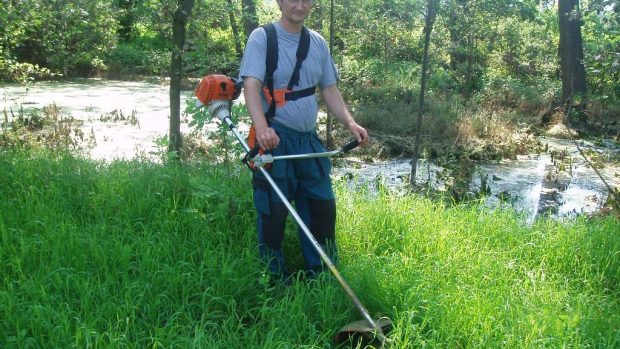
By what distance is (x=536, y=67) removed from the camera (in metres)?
20.4

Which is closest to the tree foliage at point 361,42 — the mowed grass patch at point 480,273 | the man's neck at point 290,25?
the mowed grass patch at point 480,273

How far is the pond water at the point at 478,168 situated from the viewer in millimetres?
7163

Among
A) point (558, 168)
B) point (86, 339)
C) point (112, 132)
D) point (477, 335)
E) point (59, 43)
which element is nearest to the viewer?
point (86, 339)

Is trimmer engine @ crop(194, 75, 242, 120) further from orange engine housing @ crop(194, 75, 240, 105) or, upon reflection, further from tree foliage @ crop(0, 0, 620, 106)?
tree foliage @ crop(0, 0, 620, 106)

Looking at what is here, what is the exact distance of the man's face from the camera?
129 inches

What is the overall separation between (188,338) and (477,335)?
1.33 meters

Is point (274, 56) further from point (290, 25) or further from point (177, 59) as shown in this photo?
point (177, 59)

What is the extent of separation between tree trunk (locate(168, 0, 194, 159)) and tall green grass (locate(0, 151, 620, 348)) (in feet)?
5.45

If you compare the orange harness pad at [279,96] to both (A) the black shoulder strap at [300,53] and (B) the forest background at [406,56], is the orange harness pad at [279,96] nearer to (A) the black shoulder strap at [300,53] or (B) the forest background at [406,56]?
(A) the black shoulder strap at [300,53]

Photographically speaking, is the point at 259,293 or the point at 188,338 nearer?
the point at 188,338

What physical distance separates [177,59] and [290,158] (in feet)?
11.9

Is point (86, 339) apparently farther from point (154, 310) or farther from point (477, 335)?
point (477, 335)

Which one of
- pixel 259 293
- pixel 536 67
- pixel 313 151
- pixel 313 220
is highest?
pixel 536 67

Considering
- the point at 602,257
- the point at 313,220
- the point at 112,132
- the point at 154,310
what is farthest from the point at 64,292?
the point at 112,132
